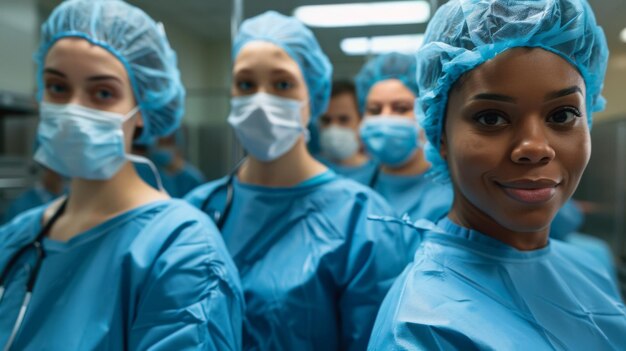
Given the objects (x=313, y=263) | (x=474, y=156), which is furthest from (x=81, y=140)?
(x=474, y=156)

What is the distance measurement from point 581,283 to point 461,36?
0.50 metres

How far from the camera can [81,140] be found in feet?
3.49

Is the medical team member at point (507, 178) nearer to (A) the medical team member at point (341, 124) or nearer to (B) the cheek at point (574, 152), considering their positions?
(B) the cheek at point (574, 152)

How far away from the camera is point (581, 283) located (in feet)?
2.75

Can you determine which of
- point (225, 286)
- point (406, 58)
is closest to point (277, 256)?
point (225, 286)

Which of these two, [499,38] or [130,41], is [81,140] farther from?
[499,38]

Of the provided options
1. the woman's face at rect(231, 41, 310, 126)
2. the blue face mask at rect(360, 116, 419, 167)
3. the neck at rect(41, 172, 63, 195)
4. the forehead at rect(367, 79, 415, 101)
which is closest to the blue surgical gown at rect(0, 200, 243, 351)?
the woman's face at rect(231, 41, 310, 126)

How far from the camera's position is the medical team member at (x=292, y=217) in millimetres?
1130

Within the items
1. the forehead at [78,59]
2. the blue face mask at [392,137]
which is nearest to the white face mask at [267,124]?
the forehead at [78,59]

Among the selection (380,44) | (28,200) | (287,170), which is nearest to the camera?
(287,170)

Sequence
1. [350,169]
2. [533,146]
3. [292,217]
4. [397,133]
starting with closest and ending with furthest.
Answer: [533,146] < [292,217] < [397,133] < [350,169]

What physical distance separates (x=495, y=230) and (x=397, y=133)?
100 centimetres

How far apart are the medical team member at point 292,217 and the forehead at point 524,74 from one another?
58 cm

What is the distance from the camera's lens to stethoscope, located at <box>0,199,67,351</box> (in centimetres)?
94
